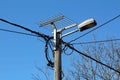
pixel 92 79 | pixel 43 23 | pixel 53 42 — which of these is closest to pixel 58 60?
pixel 53 42

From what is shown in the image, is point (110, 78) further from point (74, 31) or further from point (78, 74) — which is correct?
point (74, 31)

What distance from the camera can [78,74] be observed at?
24969 mm

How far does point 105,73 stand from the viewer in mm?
24328

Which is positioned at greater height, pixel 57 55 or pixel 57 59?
pixel 57 55

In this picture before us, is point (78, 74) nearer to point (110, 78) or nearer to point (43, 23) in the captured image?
point (110, 78)

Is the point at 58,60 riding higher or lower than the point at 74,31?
lower

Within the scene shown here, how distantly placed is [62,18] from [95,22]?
1.11 m

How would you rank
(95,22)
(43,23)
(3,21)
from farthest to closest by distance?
1. (43,23)
2. (95,22)
3. (3,21)

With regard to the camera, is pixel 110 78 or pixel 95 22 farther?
pixel 110 78

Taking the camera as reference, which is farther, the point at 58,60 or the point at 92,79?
the point at 92,79

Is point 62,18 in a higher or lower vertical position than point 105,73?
higher

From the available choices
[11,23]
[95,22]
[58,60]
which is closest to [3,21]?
[11,23]

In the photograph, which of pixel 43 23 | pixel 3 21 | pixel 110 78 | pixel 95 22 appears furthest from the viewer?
pixel 110 78

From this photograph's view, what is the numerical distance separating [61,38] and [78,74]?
1403 cm
